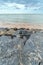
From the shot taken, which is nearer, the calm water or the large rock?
the large rock

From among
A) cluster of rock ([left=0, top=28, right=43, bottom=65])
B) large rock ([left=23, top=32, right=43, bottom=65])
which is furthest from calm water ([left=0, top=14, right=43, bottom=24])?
large rock ([left=23, top=32, right=43, bottom=65])

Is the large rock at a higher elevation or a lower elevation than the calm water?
higher

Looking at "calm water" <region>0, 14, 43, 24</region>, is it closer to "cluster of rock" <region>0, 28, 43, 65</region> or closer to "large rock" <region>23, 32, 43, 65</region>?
"cluster of rock" <region>0, 28, 43, 65</region>

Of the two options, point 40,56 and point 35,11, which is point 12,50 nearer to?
point 40,56

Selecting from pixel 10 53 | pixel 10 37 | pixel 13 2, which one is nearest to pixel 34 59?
pixel 10 53

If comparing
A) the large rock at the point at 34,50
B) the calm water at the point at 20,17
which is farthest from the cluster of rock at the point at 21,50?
the calm water at the point at 20,17

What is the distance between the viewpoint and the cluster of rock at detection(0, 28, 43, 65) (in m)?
2.12

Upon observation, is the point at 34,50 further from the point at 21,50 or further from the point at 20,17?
the point at 20,17

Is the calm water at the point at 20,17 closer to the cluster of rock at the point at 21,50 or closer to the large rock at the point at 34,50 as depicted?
the cluster of rock at the point at 21,50

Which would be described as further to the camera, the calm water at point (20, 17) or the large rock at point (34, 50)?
the calm water at point (20, 17)

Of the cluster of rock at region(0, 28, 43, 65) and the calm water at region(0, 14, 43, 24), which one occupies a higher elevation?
the cluster of rock at region(0, 28, 43, 65)

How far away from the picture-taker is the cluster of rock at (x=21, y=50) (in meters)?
2.12

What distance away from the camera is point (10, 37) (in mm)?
2721

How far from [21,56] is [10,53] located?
0.47ft
